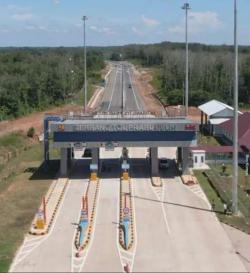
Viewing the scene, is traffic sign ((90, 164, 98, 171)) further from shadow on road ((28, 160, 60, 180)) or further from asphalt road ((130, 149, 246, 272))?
asphalt road ((130, 149, 246, 272))

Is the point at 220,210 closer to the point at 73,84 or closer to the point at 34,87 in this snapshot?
the point at 34,87

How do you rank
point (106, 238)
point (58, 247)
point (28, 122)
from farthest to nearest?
point (28, 122) → point (106, 238) → point (58, 247)

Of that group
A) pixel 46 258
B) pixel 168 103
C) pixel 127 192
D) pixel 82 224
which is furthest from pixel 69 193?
pixel 168 103

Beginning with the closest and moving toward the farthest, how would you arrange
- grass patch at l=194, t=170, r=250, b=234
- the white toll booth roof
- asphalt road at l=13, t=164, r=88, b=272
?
asphalt road at l=13, t=164, r=88, b=272 < grass patch at l=194, t=170, r=250, b=234 < the white toll booth roof

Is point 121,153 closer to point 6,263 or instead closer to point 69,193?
point 69,193

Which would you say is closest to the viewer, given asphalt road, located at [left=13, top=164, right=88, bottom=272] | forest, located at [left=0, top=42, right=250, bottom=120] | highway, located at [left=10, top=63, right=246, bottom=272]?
asphalt road, located at [left=13, top=164, right=88, bottom=272]

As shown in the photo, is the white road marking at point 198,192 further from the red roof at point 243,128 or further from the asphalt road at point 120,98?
the asphalt road at point 120,98

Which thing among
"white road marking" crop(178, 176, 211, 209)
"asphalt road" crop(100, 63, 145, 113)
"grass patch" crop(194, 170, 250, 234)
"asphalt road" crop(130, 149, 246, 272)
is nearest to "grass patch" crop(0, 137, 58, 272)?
"asphalt road" crop(130, 149, 246, 272)

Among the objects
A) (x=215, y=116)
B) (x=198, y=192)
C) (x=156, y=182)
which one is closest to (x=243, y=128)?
(x=215, y=116)
